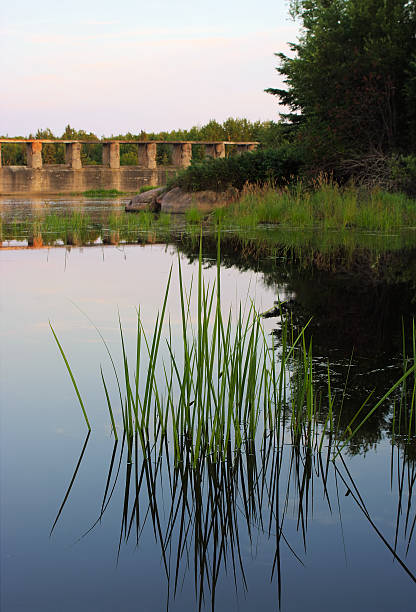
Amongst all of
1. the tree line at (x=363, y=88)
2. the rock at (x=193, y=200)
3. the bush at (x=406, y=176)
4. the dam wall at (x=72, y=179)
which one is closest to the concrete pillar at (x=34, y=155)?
the dam wall at (x=72, y=179)

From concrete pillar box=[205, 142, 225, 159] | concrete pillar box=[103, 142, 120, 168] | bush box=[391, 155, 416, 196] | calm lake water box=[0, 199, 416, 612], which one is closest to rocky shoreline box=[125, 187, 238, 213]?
bush box=[391, 155, 416, 196]

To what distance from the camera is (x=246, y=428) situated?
9.16 ft

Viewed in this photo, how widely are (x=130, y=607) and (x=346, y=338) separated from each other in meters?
2.92

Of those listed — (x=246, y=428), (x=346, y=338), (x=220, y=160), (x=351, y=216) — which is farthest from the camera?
(x=220, y=160)

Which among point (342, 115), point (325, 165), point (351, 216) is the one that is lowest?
point (351, 216)

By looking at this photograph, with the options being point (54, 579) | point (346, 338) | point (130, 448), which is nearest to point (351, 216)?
point (346, 338)

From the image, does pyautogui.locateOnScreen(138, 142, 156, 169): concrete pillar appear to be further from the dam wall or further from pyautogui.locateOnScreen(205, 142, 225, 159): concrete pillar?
pyautogui.locateOnScreen(205, 142, 225, 159): concrete pillar

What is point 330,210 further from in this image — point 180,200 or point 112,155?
point 112,155

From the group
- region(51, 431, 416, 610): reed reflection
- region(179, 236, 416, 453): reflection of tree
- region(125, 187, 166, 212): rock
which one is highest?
region(125, 187, 166, 212): rock

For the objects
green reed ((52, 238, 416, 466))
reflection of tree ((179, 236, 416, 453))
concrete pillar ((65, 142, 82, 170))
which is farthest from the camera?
concrete pillar ((65, 142, 82, 170))

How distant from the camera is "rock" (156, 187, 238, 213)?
1716 centimetres

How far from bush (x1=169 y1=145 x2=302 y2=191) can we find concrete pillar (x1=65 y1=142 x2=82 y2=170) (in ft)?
101

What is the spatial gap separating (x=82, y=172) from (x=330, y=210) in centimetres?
3638

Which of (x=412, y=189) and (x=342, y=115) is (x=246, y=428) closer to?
(x=412, y=189)
